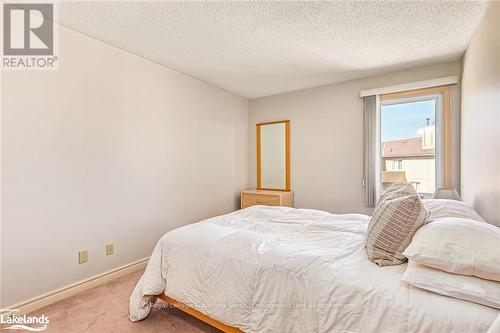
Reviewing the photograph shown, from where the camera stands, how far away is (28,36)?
2.08m

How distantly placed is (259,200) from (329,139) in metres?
1.49

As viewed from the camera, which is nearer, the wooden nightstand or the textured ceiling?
the textured ceiling

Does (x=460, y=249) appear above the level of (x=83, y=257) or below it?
above

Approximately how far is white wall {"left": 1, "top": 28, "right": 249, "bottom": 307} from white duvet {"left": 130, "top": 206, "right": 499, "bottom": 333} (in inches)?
38.6

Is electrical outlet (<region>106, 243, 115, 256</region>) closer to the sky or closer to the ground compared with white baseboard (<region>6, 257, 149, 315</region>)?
closer to the sky

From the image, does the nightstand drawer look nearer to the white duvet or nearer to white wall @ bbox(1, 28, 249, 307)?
white wall @ bbox(1, 28, 249, 307)

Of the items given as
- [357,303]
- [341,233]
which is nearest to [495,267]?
[357,303]

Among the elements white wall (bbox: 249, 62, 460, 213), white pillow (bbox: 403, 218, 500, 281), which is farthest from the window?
white pillow (bbox: 403, 218, 500, 281)

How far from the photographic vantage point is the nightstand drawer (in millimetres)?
3891

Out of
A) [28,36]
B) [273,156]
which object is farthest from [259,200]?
[28,36]

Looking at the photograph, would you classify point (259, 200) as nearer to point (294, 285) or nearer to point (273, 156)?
point (273, 156)

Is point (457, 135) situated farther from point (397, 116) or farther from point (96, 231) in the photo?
point (96, 231)

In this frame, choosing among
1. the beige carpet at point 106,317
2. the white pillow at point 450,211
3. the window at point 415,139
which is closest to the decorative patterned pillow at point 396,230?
the white pillow at point 450,211

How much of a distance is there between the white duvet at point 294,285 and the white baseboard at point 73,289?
0.85m
